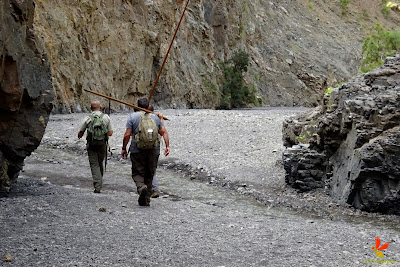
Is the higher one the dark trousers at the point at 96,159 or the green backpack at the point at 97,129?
the green backpack at the point at 97,129

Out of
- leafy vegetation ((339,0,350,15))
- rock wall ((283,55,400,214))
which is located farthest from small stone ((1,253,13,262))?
leafy vegetation ((339,0,350,15))

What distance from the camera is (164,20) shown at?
35594 millimetres

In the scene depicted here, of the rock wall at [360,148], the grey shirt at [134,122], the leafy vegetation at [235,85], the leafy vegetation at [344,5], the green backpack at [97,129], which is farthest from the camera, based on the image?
the leafy vegetation at [344,5]

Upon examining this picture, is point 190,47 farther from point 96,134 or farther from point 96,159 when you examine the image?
point 96,134

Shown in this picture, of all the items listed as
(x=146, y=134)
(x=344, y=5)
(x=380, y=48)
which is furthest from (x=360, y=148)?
(x=344, y=5)

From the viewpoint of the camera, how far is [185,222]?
7.34 metres

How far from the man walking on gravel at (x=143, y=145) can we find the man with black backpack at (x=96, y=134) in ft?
2.04

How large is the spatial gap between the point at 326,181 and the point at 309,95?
4129 centimetres

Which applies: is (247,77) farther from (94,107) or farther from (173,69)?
(94,107)

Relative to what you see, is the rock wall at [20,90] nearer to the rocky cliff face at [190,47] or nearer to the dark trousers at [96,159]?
the dark trousers at [96,159]

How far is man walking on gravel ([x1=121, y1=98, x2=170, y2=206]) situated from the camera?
26.3 ft

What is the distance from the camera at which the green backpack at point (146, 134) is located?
7996 mm

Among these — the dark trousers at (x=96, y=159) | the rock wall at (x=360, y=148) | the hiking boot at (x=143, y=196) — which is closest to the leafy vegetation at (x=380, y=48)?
the rock wall at (x=360, y=148)

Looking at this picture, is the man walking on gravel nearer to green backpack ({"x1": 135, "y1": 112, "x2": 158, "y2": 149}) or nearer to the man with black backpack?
green backpack ({"x1": 135, "y1": 112, "x2": 158, "y2": 149})
